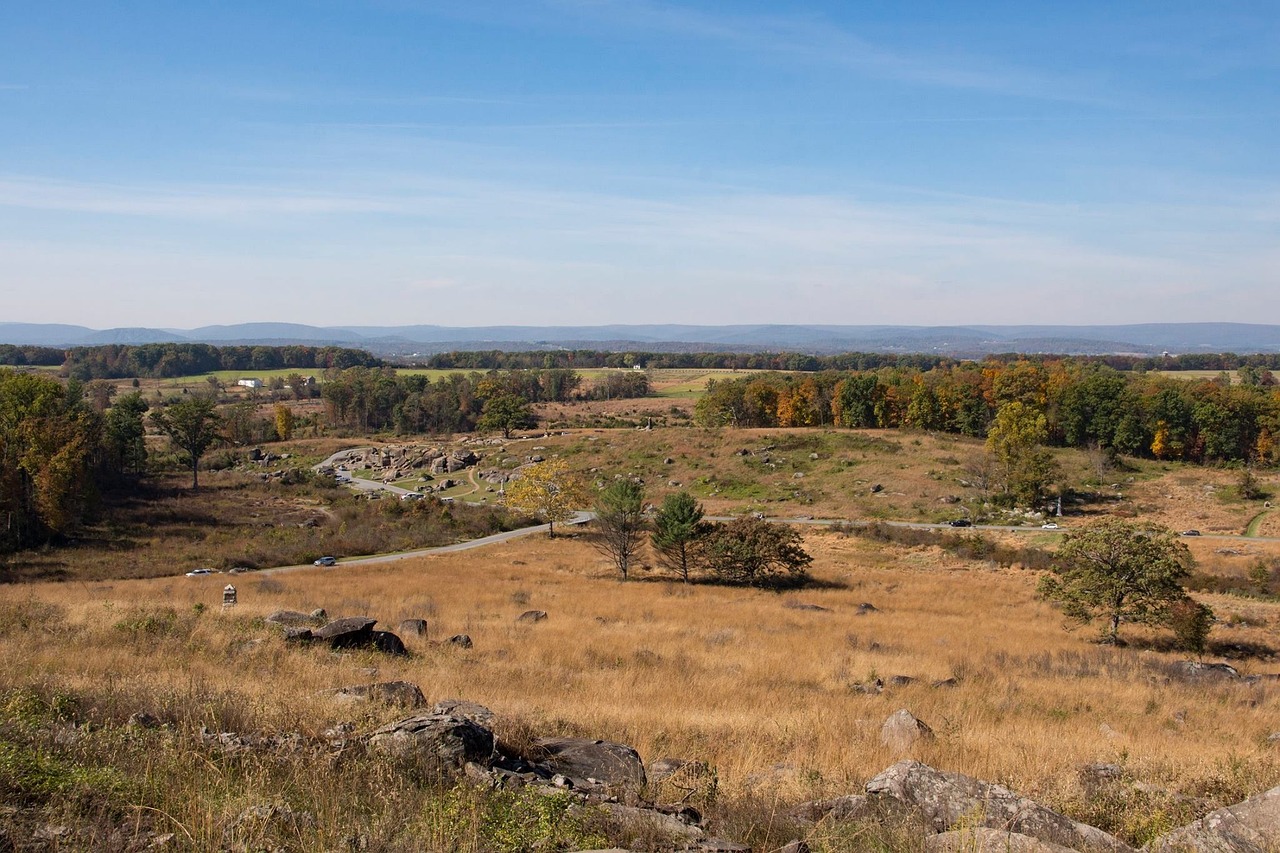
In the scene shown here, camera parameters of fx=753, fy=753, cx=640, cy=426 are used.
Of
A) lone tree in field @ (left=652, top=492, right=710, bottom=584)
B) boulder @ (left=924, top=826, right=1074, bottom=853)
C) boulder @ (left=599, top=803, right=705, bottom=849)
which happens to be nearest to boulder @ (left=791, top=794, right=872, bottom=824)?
boulder @ (left=924, top=826, right=1074, bottom=853)

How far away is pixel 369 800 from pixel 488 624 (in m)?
17.9

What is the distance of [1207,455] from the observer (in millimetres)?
95875

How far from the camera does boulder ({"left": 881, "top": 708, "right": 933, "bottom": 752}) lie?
462 inches

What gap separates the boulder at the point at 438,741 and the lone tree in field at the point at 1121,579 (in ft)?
99.8

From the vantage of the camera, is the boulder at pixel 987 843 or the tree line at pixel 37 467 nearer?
the boulder at pixel 987 843

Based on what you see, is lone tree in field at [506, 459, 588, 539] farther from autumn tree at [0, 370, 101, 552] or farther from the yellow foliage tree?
the yellow foliage tree

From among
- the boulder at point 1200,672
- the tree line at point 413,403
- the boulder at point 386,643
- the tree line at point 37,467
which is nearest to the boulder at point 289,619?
the boulder at point 386,643

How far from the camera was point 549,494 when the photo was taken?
67250 mm

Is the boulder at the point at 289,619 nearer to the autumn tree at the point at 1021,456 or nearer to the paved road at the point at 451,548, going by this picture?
the paved road at the point at 451,548

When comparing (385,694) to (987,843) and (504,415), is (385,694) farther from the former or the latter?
(504,415)

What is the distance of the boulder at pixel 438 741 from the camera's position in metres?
8.02

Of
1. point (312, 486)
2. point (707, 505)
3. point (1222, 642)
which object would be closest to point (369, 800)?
point (1222, 642)

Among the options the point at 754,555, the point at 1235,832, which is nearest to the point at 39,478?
the point at 754,555

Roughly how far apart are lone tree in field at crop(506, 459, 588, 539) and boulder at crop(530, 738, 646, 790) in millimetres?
55348
